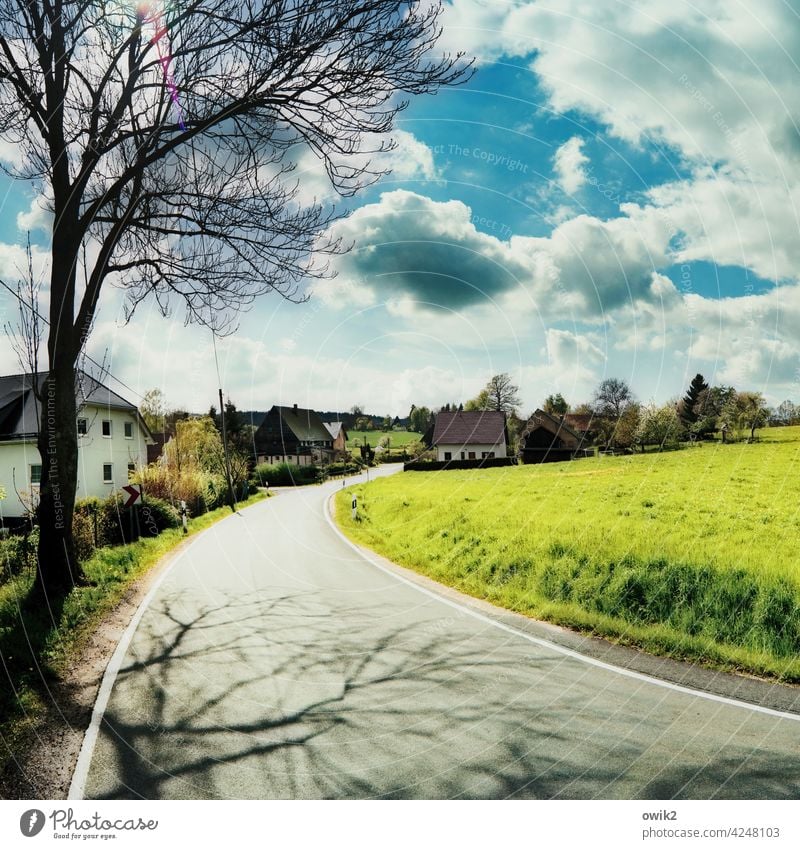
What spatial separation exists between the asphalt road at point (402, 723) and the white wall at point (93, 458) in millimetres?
17583

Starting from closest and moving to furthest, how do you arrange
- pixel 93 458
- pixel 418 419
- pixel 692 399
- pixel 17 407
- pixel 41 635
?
pixel 41 635 → pixel 692 399 → pixel 418 419 → pixel 93 458 → pixel 17 407

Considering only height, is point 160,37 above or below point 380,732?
above

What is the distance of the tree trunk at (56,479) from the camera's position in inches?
287

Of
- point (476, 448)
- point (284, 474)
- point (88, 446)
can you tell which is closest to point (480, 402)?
point (476, 448)

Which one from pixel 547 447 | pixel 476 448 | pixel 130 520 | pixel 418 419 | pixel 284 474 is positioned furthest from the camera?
pixel 284 474

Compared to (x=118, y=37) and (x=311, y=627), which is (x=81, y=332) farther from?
(x=311, y=627)

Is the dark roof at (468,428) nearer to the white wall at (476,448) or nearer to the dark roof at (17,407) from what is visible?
the white wall at (476,448)

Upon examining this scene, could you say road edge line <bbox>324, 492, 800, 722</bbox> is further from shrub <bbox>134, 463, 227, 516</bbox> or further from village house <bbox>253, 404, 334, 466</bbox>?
village house <bbox>253, 404, 334, 466</bbox>

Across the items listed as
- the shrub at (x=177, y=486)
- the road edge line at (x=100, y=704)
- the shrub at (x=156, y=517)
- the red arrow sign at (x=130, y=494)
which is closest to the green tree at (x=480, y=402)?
the road edge line at (x=100, y=704)

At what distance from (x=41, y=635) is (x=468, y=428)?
23.0ft

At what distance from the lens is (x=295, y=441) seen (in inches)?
1115

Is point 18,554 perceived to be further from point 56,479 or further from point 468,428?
point 468,428

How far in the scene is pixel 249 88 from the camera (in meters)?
6.11

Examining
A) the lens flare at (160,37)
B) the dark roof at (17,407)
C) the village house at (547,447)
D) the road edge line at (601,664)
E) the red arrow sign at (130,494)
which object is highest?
the lens flare at (160,37)
